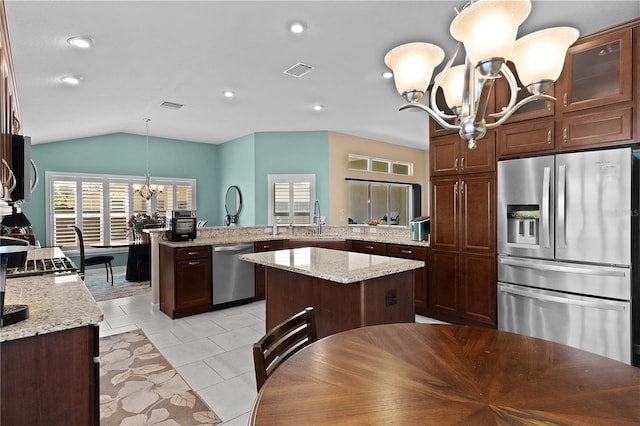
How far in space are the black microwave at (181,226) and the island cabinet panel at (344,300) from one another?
1.84 m

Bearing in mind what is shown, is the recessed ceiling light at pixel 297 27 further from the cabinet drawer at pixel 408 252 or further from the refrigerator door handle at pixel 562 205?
the cabinet drawer at pixel 408 252

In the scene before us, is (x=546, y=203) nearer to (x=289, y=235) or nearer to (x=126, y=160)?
(x=289, y=235)

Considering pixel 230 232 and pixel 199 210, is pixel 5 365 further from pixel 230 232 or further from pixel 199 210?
pixel 199 210

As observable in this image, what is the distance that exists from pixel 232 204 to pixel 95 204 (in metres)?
2.77

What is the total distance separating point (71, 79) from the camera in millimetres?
3521

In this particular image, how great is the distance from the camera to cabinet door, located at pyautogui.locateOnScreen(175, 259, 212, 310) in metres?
4.02

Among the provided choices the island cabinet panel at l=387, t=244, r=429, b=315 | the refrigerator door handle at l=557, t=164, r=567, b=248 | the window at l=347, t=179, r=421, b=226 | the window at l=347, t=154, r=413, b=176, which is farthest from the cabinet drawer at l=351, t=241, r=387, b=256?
the window at l=347, t=154, r=413, b=176

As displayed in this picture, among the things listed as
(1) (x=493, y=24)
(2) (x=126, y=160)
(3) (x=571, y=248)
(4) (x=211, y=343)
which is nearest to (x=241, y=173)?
(2) (x=126, y=160)

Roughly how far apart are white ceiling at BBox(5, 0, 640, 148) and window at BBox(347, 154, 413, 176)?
1709mm

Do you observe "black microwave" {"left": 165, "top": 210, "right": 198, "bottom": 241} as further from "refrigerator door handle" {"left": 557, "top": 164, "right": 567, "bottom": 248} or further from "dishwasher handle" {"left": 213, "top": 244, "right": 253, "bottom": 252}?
"refrigerator door handle" {"left": 557, "top": 164, "right": 567, "bottom": 248}

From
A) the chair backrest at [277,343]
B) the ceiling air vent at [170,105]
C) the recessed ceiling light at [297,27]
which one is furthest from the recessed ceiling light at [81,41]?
the chair backrest at [277,343]

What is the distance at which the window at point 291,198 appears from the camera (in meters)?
7.04

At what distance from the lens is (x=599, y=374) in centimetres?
106

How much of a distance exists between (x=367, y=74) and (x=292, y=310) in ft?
9.21
